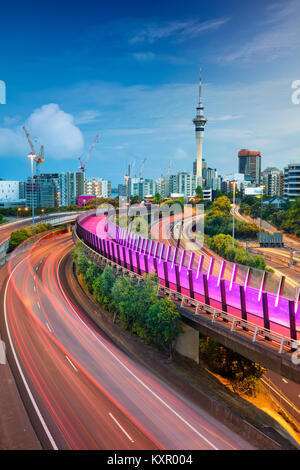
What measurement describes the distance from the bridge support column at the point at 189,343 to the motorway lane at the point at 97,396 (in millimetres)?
2439

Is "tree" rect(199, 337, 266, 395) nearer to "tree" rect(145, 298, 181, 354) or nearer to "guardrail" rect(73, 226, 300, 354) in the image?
"tree" rect(145, 298, 181, 354)

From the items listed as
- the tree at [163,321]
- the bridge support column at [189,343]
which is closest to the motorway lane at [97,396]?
the tree at [163,321]

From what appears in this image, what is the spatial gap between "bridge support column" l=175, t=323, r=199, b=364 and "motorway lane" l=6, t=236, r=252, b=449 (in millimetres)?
2439

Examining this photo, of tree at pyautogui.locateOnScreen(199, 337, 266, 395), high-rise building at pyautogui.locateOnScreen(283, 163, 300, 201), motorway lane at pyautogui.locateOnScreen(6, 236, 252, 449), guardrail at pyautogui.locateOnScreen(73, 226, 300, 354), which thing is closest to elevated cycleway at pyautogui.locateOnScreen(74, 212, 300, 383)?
guardrail at pyautogui.locateOnScreen(73, 226, 300, 354)

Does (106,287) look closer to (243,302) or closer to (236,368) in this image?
(236,368)

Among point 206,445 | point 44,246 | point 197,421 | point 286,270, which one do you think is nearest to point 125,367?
point 197,421

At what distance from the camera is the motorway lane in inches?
491

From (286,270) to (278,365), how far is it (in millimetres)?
28534

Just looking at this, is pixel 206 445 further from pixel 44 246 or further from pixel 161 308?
pixel 44 246

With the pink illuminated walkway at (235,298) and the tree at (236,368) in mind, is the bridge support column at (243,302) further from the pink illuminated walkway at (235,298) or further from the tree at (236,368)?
the tree at (236,368)

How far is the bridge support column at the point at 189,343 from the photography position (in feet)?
60.0

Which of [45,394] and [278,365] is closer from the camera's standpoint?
[278,365]

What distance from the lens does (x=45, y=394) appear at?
596 inches
